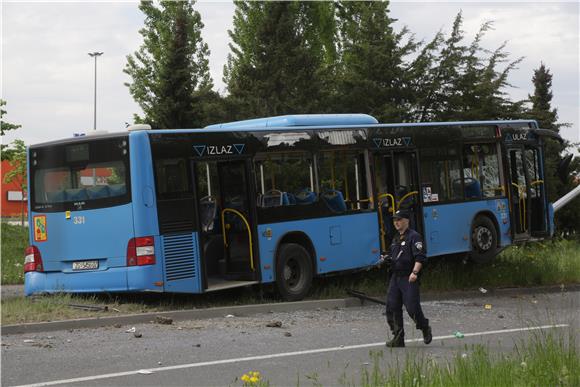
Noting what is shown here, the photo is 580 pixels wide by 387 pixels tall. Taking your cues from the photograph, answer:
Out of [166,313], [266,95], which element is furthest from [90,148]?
[266,95]

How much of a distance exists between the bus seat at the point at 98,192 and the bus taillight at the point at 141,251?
89 cm

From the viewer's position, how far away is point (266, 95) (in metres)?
30.3

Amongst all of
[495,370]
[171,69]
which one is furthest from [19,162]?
[495,370]

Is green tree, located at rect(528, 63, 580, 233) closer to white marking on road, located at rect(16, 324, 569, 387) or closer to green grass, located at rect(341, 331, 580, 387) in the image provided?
white marking on road, located at rect(16, 324, 569, 387)

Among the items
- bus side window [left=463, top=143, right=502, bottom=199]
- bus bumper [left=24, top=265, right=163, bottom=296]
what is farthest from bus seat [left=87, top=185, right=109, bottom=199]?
bus side window [left=463, top=143, right=502, bottom=199]

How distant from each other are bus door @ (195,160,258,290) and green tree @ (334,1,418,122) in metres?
13.7

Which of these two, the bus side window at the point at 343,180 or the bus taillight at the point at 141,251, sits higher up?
the bus side window at the point at 343,180

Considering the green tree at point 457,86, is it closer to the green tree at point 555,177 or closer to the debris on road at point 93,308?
the green tree at point 555,177

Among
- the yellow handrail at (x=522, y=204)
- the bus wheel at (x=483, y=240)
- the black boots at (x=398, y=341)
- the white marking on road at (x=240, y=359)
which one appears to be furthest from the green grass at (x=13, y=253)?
the black boots at (x=398, y=341)

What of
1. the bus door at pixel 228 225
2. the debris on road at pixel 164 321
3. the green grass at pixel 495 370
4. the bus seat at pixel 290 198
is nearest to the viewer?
the green grass at pixel 495 370

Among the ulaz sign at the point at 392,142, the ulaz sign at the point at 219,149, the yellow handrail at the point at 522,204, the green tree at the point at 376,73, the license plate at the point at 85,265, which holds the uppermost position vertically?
the green tree at the point at 376,73

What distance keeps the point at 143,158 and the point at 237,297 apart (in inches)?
130

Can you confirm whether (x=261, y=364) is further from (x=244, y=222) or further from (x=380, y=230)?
(x=380, y=230)

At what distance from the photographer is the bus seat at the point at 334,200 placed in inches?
675
